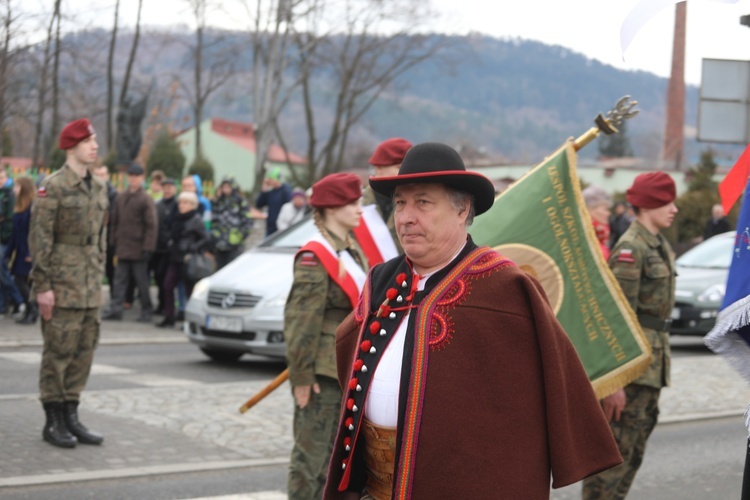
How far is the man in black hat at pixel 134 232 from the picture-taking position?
16.1m

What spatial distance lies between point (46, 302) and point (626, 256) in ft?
12.5

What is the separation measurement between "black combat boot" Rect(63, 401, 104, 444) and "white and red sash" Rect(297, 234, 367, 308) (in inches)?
110

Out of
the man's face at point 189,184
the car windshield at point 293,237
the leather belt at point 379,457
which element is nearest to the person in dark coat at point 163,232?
the man's face at point 189,184

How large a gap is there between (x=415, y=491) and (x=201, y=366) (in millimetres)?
9147

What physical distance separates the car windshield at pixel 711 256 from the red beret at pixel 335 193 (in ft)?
40.9

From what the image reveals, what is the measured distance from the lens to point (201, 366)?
12617mm

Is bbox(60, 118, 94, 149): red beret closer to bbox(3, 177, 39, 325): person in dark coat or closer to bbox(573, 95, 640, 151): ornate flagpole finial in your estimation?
bbox(573, 95, 640, 151): ornate flagpole finial

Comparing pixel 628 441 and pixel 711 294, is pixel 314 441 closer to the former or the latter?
pixel 628 441

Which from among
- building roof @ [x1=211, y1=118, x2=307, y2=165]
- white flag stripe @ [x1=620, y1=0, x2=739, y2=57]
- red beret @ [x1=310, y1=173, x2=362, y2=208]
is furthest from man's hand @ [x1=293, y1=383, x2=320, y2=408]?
building roof @ [x1=211, y1=118, x2=307, y2=165]

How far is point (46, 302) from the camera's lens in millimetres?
7762

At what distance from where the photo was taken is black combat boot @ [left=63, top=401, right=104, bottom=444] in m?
8.05

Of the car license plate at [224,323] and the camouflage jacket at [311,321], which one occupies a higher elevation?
the camouflage jacket at [311,321]

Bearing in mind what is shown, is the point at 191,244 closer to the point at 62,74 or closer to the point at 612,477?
the point at 612,477

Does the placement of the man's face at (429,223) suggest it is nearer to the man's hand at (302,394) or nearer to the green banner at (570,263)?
the man's hand at (302,394)
